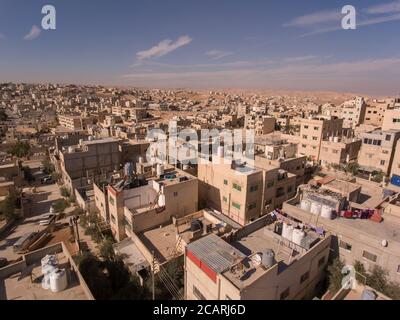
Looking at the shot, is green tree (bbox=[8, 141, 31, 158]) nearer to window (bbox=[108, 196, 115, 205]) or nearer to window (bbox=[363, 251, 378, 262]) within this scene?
window (bbox=[108, 196, 115, 205])

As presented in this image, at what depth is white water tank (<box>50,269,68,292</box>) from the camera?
9.95 m

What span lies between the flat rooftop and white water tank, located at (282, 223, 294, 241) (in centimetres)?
977

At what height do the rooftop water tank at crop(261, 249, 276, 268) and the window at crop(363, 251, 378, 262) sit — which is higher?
the rooftop water tank at crop(261, 249, 276, 268)

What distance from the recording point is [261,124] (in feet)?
209

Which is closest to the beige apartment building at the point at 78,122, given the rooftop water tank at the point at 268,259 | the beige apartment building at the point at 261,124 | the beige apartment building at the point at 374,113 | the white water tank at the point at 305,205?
the beige apartment building at the point at 261,124

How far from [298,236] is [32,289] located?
11.9 meters

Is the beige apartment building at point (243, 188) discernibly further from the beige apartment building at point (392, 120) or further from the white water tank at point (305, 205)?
the beige apartment building at point (392, 120)

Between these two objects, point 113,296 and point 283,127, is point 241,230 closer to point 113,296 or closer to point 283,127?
point 113,296

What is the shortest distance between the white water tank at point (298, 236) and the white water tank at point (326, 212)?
2.81 m

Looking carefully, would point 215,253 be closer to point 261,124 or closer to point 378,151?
point 378,151

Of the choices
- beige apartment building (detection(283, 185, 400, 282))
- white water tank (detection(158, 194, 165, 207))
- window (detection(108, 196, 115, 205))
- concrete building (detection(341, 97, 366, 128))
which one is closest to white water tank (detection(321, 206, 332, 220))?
beige apartment building (detection(283, 185, 400, 282))

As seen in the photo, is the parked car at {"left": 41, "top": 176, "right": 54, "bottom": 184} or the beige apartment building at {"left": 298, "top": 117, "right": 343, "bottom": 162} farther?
the beige apartment building at {"left": 298, "top": 117, "right": 343, "bottom": 162}

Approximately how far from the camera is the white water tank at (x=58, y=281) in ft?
32.7

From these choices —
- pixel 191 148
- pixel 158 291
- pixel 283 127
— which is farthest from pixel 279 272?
pixel 283 127
